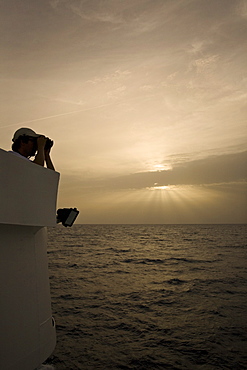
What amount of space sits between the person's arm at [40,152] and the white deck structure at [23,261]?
0.63 ft

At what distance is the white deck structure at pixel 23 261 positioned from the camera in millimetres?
2066

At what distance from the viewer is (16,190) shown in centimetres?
210

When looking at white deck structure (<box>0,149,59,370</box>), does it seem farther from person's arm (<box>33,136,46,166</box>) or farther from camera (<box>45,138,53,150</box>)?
camera (<box>45,138,53,150</box>)

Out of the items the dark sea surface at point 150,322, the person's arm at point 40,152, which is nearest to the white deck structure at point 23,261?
the person's arm at point 40,152

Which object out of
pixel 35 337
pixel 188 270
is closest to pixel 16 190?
pixel 35 337

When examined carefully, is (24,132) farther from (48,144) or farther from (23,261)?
(23,261)

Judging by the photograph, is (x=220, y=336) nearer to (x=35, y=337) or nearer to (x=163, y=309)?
(x=163, y=309)

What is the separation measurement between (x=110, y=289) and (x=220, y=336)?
4.43m

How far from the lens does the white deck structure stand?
2066 mm

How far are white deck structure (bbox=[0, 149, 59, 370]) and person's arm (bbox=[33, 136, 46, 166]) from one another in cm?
19

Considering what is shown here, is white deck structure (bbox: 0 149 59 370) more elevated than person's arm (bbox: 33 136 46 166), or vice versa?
person's arm (bbox: 33 136 46 166)

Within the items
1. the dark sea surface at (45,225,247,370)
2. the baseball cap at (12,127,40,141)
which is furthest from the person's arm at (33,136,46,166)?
the dark sea surface at (45,225,247,370)

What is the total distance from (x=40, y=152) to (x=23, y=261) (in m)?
1.05

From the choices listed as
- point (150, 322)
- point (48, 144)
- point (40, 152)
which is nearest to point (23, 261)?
point (40, 152)
